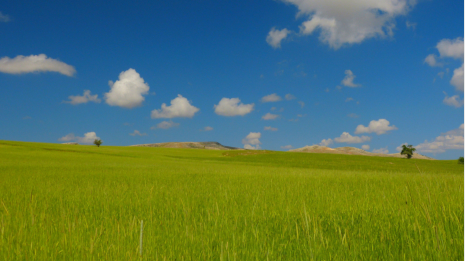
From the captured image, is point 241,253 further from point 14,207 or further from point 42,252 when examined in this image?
point 14,207

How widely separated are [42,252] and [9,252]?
0.89 feet

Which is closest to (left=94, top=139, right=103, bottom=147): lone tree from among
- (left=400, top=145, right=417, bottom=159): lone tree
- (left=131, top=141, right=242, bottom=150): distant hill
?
(left=131, top=141, right=242, bottom=150): distant hill

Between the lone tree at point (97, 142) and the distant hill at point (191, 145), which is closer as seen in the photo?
the lone tree at point (97, 142)

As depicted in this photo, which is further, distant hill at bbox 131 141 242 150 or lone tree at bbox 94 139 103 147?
distant hill at bbox 131 141 242 150

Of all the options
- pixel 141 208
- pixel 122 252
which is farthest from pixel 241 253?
pixel 141 208

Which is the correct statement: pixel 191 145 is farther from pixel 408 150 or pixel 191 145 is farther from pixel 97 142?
pixel 408 150

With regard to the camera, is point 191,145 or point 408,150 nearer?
point 408,150

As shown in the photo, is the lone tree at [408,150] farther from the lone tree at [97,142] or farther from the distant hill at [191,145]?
the lone tree at [97,142]

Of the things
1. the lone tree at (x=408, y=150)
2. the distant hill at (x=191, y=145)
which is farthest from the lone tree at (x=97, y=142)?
the lone tree at (x=408, y=150)

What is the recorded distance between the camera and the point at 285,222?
132 inches

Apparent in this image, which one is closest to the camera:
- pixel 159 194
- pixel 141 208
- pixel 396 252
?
pixel 396 252

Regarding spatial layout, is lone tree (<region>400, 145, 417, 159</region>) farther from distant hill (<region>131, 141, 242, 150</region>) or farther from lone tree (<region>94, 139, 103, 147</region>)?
lone tree (<region>94, 139, 103, 147</region>)

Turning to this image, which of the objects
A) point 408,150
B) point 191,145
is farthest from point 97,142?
point 408,150

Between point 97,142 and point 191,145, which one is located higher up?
point 191,145
